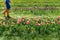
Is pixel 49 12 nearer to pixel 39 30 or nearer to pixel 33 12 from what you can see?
pixel 33 12

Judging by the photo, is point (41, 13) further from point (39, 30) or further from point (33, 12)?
point (39, 30)

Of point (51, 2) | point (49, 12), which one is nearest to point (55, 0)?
point (51, 2)

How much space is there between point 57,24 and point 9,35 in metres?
2.09

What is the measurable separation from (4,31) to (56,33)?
2108 millimetres

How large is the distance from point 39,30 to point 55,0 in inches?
282

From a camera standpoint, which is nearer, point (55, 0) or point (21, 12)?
point (21, 12)

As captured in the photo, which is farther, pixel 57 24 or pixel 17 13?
pixel 17 13

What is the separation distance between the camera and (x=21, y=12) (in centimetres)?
1386

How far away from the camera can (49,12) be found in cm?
1393

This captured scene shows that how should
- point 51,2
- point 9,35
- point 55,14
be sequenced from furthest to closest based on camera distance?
point 51,2
point 55,14
point 9,35

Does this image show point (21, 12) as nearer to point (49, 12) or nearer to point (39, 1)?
point (49, 12)

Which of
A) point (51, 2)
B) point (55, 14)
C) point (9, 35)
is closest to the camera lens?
point (9, 35)

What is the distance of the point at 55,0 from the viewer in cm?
1712

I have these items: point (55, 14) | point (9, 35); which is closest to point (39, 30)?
point (9, 35)
